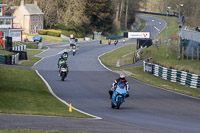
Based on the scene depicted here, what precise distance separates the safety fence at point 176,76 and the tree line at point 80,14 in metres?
73.2

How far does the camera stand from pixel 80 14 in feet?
378

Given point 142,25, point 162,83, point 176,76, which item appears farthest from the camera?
point 142,25

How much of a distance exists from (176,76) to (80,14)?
267 ft

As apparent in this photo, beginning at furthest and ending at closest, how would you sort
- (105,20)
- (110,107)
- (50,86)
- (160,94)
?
(105,20)
(50,86)
(160,94)
(110,107)

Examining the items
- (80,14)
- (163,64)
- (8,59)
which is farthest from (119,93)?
(80,14)

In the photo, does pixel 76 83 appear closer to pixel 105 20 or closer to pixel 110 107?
pixel 110 107

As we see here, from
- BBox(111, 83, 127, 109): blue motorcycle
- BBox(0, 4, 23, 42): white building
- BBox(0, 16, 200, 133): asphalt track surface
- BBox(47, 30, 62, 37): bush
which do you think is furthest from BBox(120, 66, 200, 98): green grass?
BBox(47, 30, 62, 37): bush

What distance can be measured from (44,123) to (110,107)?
6.82 meters

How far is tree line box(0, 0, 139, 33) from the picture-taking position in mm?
114125

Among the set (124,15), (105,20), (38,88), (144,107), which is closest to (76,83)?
(38,88)

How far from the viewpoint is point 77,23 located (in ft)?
373

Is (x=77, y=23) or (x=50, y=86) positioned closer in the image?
(x=50, y=86)

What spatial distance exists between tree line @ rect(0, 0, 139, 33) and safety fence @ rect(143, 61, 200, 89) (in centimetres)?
7322

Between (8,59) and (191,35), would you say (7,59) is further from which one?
(191,35)
